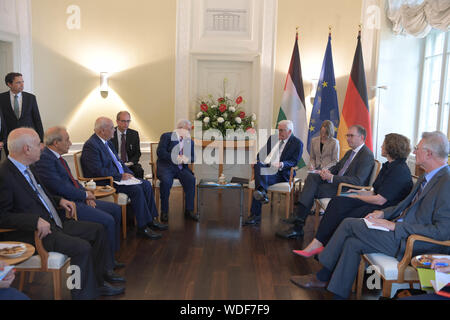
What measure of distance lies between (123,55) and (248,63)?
229 cm

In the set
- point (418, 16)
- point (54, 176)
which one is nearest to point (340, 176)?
point (418, 16)

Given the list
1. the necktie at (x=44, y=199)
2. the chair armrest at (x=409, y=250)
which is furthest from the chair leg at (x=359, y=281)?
the necktie at (x=44, y=199)

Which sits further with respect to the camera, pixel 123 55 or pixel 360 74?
pixel 123 55

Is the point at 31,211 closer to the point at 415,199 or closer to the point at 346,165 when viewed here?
the point at 415,199

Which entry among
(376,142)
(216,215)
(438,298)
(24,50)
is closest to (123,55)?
(24,50)

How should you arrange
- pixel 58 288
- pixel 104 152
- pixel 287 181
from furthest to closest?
pixel 287 181 < pixel 104 152 < pixel 58 288

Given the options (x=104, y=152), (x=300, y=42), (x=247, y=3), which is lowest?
(x=104, y=152)

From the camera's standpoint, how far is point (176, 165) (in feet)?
18.1

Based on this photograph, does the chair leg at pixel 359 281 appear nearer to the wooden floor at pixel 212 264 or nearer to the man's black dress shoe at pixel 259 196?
the wooden floor at pixel 212 264

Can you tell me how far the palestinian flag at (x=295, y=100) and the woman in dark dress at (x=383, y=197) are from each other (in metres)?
3.03

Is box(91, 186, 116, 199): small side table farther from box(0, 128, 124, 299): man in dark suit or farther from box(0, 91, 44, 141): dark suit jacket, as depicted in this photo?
box(0, 91, 44, 141): dark suit jacket

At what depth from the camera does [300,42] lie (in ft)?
22.9

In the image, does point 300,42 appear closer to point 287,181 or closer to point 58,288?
point 287,181

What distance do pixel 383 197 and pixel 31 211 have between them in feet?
9.77
